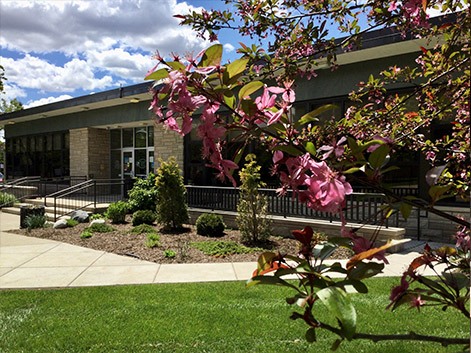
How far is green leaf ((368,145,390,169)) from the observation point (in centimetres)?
113

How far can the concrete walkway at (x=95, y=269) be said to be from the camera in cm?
602

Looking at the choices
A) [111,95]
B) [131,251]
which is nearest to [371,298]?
[131,251]

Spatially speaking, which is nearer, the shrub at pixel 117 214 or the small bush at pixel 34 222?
the small bush at pixel 34 222

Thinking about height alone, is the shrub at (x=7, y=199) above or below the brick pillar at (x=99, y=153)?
below

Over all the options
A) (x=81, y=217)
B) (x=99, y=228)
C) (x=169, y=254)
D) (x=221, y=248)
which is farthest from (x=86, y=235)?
(x=221, y=248)

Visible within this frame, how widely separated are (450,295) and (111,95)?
1724cm

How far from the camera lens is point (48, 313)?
181 inches

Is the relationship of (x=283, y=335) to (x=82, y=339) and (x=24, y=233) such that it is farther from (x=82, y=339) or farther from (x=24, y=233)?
(x=24, y=233)

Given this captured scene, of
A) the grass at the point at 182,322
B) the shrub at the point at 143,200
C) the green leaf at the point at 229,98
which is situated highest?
the green leaf at the point at 229,98

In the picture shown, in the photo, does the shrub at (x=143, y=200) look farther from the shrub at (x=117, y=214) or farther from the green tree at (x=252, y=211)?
the green tree at (x=252, y=211)

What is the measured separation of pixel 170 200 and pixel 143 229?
3.52ft

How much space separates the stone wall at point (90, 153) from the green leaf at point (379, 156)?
67.3 ft

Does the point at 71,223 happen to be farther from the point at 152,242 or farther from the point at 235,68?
the point at 235,68

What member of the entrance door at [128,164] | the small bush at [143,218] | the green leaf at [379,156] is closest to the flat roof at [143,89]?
the green leaf at [379,156]
